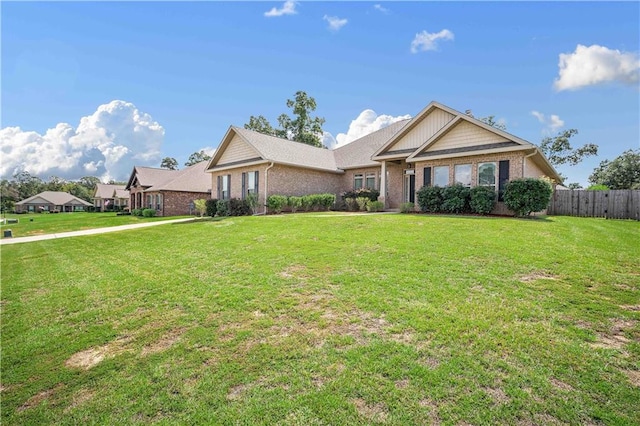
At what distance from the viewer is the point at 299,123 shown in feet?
141

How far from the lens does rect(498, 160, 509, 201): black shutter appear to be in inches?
597

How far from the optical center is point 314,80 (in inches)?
840

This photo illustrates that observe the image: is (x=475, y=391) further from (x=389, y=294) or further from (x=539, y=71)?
(x=539, y=71)

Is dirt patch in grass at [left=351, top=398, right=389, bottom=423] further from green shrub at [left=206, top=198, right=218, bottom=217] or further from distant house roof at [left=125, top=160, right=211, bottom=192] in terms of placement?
distant house roof at [left=125, top=160, right=211, bottom=192]

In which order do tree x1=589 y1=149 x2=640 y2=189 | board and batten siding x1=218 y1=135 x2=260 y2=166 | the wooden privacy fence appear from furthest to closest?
tree x1=589 y1=149 x2=640 y2=189 < board and batten siding x1=218 y1=135 x2=260 y2=166 < the wooden privacy fence

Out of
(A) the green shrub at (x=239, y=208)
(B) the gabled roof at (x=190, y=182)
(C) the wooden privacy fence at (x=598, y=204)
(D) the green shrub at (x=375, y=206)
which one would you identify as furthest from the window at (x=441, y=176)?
(B) the gabled roof at (x=190, y=182)

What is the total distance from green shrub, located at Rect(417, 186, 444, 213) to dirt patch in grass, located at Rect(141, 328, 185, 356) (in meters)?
14.4

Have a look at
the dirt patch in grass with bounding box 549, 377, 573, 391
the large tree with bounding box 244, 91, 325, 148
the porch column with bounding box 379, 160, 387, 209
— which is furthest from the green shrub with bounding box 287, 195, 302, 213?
the large tree with bounding box 244, 91, 325, 148

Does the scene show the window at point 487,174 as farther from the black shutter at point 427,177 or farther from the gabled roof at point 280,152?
the gabled roof at point 280,152

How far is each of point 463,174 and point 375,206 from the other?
5.57 metres

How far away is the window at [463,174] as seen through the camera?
53.5 feet

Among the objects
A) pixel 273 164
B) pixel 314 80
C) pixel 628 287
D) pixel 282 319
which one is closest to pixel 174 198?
pixel 273 164

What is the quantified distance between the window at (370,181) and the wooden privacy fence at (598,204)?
434 inches

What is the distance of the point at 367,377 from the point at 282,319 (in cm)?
173
